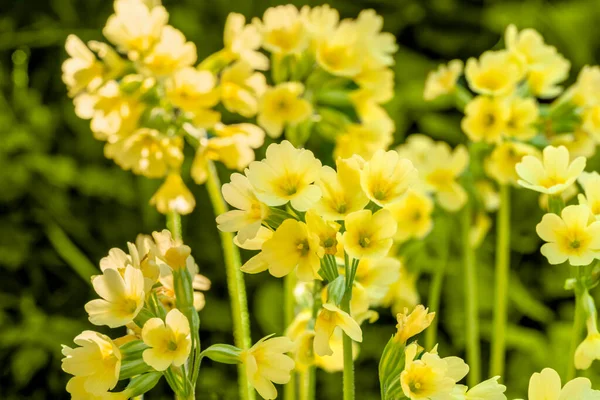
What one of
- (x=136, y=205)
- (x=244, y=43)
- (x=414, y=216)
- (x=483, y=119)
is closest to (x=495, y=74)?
(x=483, y=119)

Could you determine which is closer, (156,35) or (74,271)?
(156,35)

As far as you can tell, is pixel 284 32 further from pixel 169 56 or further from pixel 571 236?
pixel 571 236

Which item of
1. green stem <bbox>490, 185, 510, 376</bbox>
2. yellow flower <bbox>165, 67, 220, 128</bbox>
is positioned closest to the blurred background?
green stem <bbox>490, 185, 510, 376</bbox>

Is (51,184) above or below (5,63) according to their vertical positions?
below

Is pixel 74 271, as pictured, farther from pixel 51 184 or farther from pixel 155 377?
pixel 155 377

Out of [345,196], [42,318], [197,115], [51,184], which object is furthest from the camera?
[51,184]

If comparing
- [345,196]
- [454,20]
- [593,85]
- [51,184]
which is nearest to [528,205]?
[454,20]

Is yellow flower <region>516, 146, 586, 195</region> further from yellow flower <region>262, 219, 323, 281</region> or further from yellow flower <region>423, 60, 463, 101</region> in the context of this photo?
yellow flower <region>423, 60, 463, 101</region>
